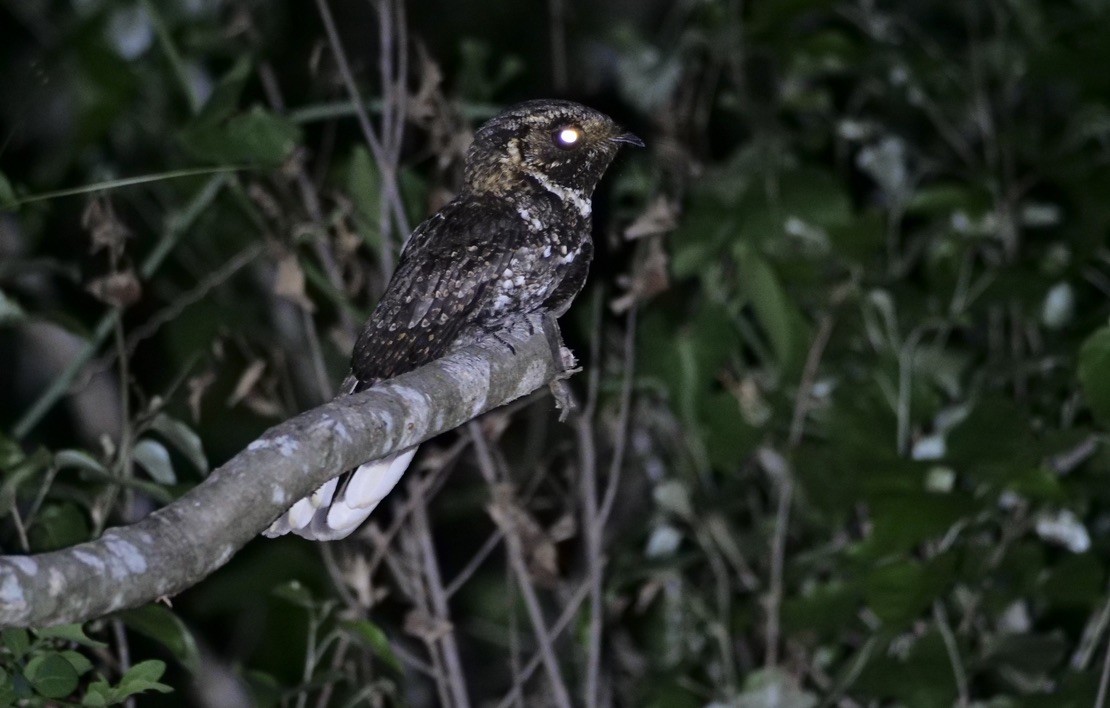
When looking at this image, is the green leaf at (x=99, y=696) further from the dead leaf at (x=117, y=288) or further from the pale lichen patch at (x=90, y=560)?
the dead leaf at (x=117, y=288)

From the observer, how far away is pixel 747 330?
4320 millimetres

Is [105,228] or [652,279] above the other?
[105,228]

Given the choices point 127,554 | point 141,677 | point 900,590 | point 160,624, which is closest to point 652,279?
point 900,590

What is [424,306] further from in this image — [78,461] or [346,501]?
[78,461]

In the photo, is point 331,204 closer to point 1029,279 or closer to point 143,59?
point 143,59

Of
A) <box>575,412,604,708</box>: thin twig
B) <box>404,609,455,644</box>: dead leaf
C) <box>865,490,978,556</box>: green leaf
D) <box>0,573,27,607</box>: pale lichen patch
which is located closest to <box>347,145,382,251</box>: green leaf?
<box>575,412,604,708</box>: thin twig

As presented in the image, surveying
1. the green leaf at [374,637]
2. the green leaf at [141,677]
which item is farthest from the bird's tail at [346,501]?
the green leaf at [374,637]


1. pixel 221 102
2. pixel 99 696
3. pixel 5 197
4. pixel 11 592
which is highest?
pixel 5 197

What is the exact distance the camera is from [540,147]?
9.25 ft

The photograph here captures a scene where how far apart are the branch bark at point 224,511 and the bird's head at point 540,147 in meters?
0.69

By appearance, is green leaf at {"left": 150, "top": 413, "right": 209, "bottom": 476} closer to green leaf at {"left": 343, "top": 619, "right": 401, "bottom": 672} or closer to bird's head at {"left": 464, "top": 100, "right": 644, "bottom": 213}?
green leaf at {"left": 343, "top": 619, "right": 401, "bottom": 672}

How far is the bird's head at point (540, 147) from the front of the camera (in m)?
2.80

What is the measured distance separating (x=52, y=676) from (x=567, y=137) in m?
1.37

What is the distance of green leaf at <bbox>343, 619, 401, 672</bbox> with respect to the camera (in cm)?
296
